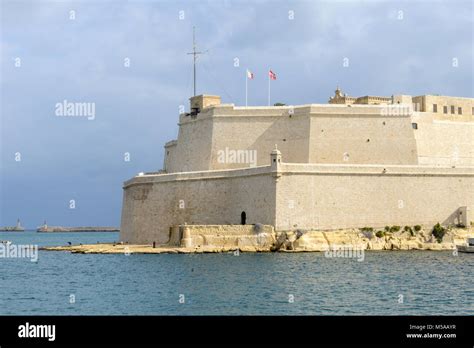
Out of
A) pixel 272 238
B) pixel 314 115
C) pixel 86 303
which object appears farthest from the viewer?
pixel 314 115

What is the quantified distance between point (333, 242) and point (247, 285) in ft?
43.9

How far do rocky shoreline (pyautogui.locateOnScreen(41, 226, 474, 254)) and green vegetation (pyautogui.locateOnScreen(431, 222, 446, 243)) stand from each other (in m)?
0.07

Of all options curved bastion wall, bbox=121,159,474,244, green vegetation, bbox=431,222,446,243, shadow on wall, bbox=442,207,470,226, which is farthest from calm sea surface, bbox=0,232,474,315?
shadow on wall, bbox=442,207,470,226

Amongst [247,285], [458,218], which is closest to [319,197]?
[458,218]

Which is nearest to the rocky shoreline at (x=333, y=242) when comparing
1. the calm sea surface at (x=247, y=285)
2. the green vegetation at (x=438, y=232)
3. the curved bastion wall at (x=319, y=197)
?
the green vegetation at (x=438, y=232)

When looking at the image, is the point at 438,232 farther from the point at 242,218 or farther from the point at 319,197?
the point at 242,218

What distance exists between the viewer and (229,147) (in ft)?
149

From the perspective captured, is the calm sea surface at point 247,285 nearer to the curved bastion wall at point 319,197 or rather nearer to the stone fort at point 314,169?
the curved bastion wall at point 319,197

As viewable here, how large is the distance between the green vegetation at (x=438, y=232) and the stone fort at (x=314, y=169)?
57cm

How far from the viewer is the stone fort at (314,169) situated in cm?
4022
